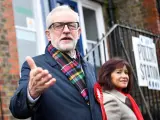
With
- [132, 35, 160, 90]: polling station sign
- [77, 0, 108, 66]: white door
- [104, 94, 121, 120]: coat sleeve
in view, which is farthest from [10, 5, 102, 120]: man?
[77, 0, 108, 66]: white door

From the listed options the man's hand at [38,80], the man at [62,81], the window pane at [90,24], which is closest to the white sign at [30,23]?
the window pane at [90,24]

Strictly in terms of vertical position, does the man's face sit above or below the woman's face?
above

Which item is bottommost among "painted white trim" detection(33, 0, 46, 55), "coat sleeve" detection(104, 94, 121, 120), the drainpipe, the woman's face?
"coat sleeve" detection(104, 94, 121, 120)

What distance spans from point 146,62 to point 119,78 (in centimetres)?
314

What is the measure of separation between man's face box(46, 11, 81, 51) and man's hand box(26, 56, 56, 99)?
0.47 meters

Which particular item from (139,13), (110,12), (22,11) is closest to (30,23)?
(22,11)

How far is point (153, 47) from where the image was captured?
7.39m

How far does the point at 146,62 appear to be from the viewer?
271 inches

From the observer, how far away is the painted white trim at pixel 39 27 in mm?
6781

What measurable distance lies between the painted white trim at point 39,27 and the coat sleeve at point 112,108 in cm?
328

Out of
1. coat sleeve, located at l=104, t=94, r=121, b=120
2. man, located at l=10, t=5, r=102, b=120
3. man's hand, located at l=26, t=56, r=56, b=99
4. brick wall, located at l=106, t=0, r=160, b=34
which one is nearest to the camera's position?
man's hand, located at l=26, t=56, r=56, b=99

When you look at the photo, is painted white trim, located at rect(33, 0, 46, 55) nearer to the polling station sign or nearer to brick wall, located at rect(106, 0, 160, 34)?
the polling station sign

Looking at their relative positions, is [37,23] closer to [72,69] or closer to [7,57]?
[7,57]

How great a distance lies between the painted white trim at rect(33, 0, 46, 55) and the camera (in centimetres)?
678
